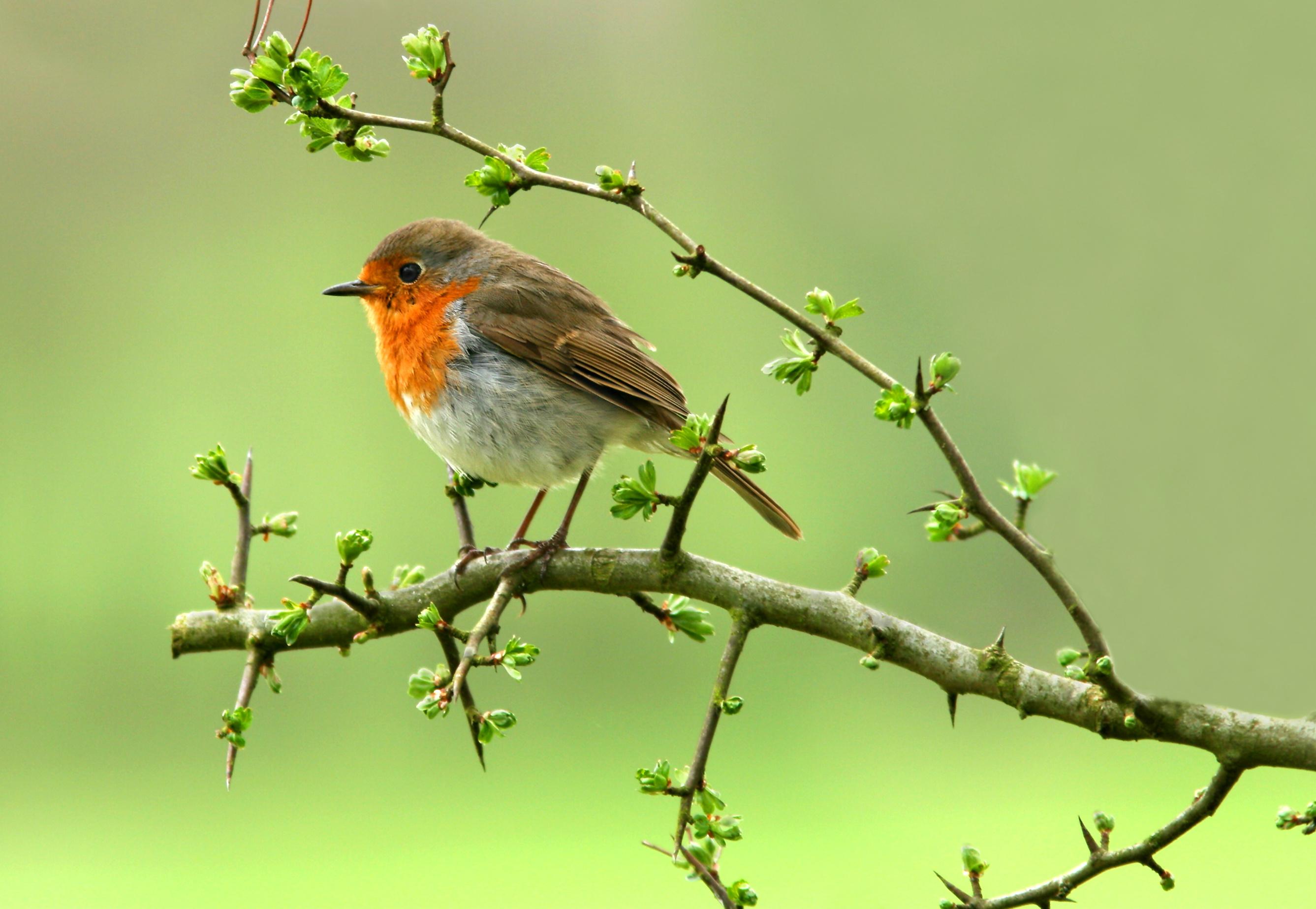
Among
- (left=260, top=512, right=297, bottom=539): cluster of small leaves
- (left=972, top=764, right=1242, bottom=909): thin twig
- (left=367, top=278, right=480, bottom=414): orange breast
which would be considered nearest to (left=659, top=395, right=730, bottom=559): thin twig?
(left=972, top=764, right=1242, bottom=909): thin twig

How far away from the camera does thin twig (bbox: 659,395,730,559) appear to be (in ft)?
5.70

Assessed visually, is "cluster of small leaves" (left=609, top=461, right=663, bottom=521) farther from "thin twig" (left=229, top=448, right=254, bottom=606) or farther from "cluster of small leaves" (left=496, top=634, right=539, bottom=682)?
"thin twig" (left=229, top=448, right=254, bottom=606)

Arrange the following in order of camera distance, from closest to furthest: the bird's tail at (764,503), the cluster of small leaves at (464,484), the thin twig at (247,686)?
the thin twig at (247,686), the cluster of small leaves at (464,484), the bird's tail at (764,503)

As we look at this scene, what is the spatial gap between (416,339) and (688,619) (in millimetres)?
1569

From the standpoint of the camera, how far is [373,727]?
397 inches

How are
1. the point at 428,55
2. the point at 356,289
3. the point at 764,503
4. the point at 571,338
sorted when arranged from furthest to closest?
1. the point at 356,289
2. the point at 571,338
3. the point at 764,503
4. the point at 428,55

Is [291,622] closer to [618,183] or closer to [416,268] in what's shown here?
[618,183]

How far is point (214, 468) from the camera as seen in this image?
2.29 m

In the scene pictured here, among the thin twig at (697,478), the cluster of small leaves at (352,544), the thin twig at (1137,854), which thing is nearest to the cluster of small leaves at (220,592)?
the cluster of small leaves at (352,544)

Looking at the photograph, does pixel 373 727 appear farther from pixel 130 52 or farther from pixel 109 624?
pixel 130 52

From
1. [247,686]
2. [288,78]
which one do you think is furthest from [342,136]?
[247,686]

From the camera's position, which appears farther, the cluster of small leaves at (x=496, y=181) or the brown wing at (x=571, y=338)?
the brown wing at (x=571, y=338)

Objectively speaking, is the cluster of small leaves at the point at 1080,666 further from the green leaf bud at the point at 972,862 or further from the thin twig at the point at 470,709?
the thin twig at the point at 470,709

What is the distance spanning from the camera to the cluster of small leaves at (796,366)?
190 centimetres
